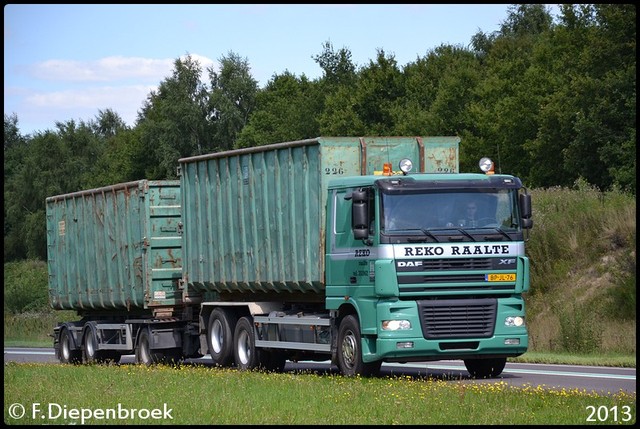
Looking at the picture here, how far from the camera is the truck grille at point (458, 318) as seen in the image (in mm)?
18391

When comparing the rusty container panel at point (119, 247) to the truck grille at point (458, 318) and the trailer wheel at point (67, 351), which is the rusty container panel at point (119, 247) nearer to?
the trailer wheel at point (67, 351)

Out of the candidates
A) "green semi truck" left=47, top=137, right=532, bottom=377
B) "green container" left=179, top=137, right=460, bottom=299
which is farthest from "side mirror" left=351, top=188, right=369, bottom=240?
"green container" left=179, top=137, right=460, bottom=299

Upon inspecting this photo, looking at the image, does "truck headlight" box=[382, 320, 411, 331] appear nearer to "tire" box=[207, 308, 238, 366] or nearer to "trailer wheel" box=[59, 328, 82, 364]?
"tire" box=[207, 308, 238, 366]

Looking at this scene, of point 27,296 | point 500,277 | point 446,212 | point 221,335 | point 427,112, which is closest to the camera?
point 446,212

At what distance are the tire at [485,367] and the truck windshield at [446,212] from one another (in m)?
2.37

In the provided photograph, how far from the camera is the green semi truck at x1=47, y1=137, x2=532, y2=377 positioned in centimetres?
1833

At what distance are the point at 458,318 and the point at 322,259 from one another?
2628 mm

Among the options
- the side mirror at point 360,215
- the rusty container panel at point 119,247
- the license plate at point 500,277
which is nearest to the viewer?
the side mirror at point 360,215

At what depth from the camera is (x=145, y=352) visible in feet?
84.3

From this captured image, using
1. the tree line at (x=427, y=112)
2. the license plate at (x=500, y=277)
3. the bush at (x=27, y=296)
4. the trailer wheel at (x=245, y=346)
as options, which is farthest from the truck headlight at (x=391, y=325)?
the bush at (x=27, y=296)

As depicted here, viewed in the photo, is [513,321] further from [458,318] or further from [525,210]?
[525,210]

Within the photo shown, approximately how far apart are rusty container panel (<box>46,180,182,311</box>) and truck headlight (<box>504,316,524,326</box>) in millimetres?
8734

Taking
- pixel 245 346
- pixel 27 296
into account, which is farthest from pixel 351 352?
pixel 27 296

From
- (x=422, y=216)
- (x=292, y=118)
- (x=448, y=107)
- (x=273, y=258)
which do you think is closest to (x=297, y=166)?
(x=273, y=258)
